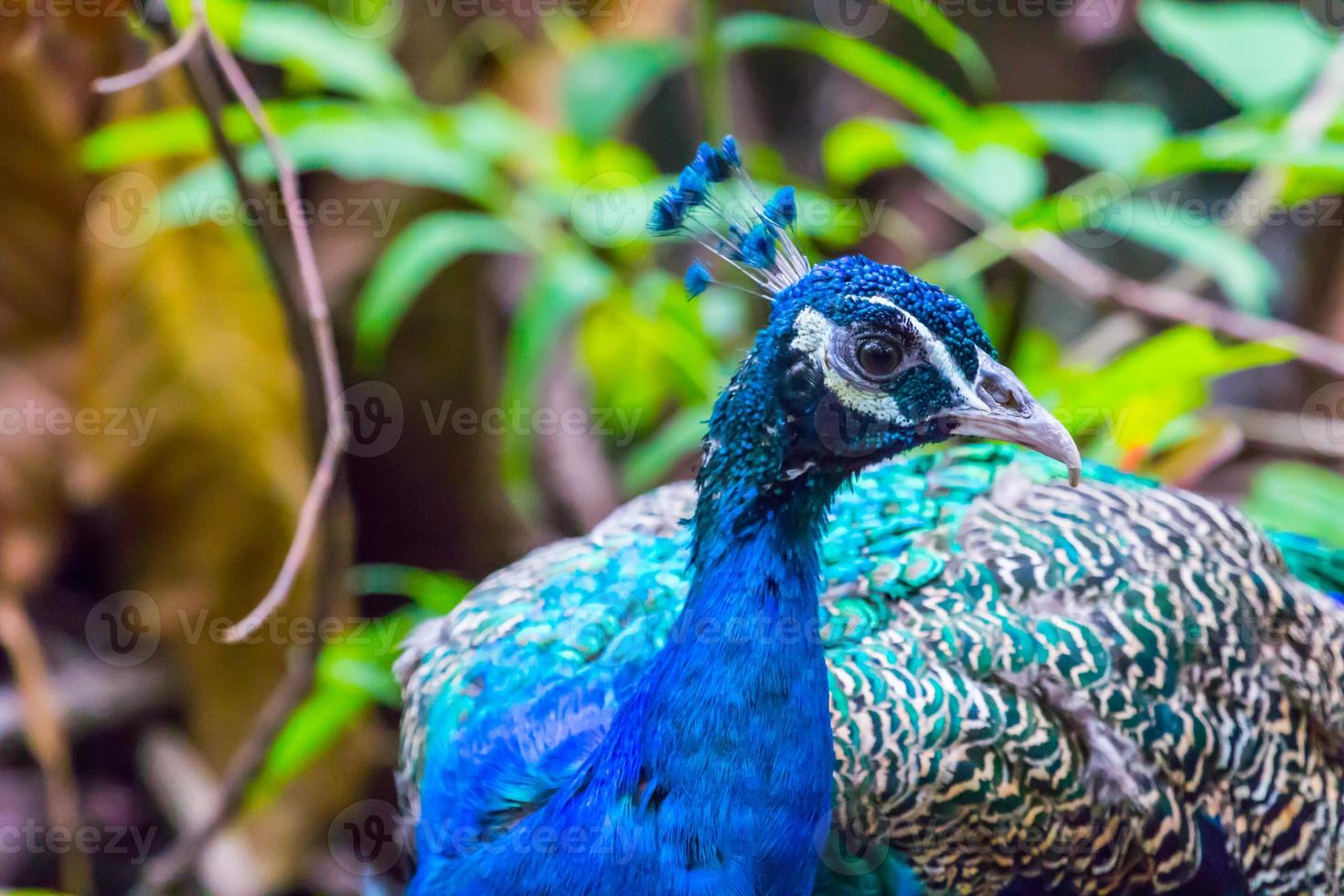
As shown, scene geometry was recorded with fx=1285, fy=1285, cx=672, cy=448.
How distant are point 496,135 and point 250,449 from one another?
3.65 feet

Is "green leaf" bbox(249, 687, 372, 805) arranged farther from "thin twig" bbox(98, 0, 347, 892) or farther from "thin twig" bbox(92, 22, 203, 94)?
"thin twig" bbox(92, 22, 203, 94)

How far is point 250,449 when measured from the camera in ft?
10.5

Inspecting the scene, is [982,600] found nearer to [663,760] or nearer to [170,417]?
[663,760]

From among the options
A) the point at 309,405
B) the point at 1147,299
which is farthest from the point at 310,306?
the point at 1147,299

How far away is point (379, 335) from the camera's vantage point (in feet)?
9.46

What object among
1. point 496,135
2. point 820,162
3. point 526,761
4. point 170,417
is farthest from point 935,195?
point 526,761
